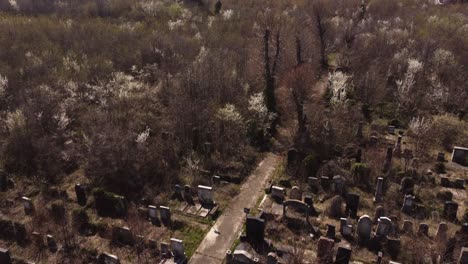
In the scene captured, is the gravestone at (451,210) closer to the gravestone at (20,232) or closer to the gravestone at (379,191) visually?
the gravestone at (379,191)

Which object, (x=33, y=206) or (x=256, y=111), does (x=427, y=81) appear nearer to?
(x=256, y=111)

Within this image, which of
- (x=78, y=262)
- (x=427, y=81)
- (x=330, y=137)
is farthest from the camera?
(x=427, y=81)

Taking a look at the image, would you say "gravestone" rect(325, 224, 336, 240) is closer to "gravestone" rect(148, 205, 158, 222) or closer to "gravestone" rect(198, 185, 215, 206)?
"gravestone" rect(198, 185, 215, 206)

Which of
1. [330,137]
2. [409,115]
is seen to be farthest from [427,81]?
[330,137]

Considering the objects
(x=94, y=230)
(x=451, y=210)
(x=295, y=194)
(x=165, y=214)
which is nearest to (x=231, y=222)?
(x=165, y=214)

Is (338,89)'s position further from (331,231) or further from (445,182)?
(331,231)

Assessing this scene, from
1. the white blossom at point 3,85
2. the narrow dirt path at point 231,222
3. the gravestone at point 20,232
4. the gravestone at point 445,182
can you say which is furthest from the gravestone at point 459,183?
the white blossom at point 3,85
